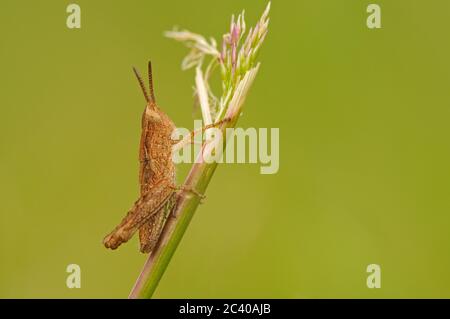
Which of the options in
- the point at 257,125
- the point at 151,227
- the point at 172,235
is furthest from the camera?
the point at 257,125

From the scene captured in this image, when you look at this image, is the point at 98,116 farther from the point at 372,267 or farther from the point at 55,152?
the point at 372,267

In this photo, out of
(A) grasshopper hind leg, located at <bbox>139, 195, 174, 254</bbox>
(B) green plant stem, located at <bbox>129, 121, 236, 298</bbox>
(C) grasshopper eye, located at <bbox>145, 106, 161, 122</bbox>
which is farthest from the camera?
(C) grasshopper eye, located at <bbox>145, 106, 161, 122</bbox>

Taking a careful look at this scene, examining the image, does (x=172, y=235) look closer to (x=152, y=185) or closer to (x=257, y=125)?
(x=152, y=185)

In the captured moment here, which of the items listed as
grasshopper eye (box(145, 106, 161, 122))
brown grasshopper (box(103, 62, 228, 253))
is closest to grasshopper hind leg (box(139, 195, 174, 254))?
brown grasshopper (box(103, 62, 228, 253))

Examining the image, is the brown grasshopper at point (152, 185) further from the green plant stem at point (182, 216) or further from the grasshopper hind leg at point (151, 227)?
the green plant stem at point (182, 216)

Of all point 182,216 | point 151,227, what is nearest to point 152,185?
point 151,227

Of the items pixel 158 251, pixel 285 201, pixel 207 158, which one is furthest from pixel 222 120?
pixel 285 201

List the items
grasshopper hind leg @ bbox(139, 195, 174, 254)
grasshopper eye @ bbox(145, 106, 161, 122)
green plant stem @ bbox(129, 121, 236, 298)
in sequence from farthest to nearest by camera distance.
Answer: grasshopper eye @ bbox(145, 106, 161, 122), grasshopper hind leg @ bbox(139, 195, 174, 254), green plant stem @ bbox(129, 121, 236, 298)

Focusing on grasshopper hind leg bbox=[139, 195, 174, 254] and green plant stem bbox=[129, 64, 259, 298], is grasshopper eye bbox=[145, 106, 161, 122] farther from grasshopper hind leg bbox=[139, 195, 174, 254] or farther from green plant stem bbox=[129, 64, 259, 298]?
green plant stem bbox=[129, 64, 259, 298]
